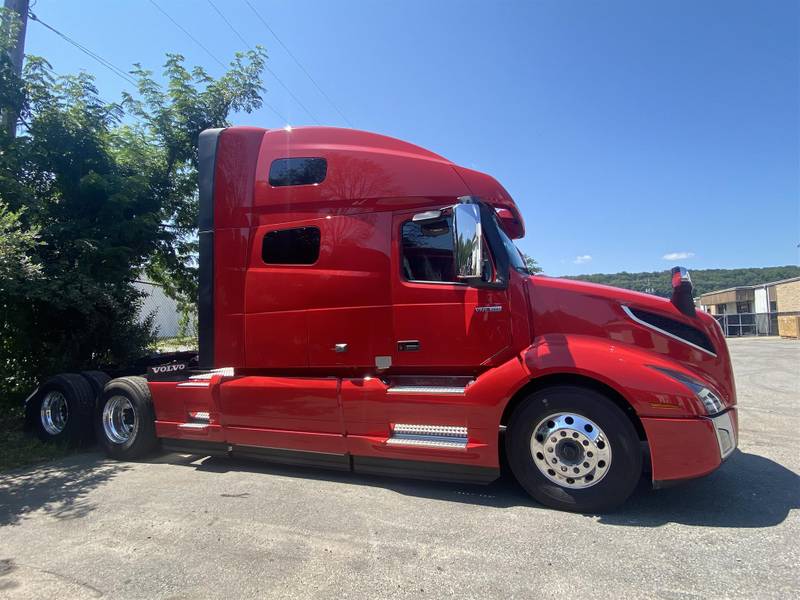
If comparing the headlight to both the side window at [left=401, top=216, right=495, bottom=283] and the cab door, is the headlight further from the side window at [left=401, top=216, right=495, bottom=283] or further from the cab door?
the side window at [left=401, top=216, right=495, bottom=283]

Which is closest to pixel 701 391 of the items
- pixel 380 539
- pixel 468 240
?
pixel 468 240

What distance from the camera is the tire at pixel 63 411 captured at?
588cm

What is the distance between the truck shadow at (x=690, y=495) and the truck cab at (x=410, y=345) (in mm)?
239

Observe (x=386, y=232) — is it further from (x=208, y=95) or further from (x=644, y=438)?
(x=208, y=95)

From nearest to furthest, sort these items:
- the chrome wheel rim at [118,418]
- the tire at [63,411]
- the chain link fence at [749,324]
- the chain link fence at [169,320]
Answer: the chrome wheel rim at [118,418], the tire at [63,411], the chain link fence at [169,320], the chain link fence at [749,324]

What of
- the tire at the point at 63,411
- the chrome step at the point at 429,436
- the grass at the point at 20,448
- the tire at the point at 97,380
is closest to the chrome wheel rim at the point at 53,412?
the tire at the point at 63,411

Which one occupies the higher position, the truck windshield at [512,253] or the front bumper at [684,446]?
the truck windshield at [512,253]

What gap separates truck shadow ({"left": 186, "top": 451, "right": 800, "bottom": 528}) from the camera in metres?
3.50

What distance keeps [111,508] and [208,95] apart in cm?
668

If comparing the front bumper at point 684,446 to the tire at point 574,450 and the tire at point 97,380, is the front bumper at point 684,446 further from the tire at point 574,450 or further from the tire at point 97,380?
the tire at point 97,380

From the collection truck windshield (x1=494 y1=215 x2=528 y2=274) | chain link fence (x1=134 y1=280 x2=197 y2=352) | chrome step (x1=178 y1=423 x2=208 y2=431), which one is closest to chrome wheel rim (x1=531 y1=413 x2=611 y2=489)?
truck windshield (x1=494 y1=215 x2=528 y2=274)

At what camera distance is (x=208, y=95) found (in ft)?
26.3

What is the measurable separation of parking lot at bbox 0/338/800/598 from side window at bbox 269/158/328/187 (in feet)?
9.87

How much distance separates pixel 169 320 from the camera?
54.6 ft
